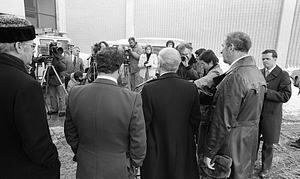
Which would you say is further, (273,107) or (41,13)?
(41,13)

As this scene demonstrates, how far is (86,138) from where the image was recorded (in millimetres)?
1374

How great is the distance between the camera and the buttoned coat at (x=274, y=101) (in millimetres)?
2475

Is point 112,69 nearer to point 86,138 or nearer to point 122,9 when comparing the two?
point 86,138

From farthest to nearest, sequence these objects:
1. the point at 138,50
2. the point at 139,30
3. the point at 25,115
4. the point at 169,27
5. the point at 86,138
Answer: the point at 139,30
the point at 169,27
the point at 138,50
the point at 86,138
the point at 25,115

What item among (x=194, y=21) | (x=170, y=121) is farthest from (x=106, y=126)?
(x=194, y=21)

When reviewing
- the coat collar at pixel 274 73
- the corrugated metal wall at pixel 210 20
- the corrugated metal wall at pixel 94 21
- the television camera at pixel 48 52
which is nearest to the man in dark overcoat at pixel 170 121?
Answer: the coat collar at pixel 274 73

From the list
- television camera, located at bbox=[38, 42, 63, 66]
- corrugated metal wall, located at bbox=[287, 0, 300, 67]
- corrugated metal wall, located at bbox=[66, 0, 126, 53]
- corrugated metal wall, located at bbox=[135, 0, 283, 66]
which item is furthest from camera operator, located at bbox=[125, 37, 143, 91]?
corrugated metal wall, located at bbox=[287, 0, 300, 67]

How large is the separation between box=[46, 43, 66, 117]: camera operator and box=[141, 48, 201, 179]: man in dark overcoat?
3159 millimetres

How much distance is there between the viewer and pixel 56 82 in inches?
170

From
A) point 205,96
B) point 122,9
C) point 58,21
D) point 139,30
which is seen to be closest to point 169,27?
point 139,30

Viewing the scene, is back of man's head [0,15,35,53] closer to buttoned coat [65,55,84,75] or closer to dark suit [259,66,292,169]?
dark suit [259,66,292,169]

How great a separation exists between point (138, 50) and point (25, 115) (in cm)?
542

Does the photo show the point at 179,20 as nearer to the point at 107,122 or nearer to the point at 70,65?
the point at 70,65

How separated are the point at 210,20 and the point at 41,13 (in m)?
10.5
